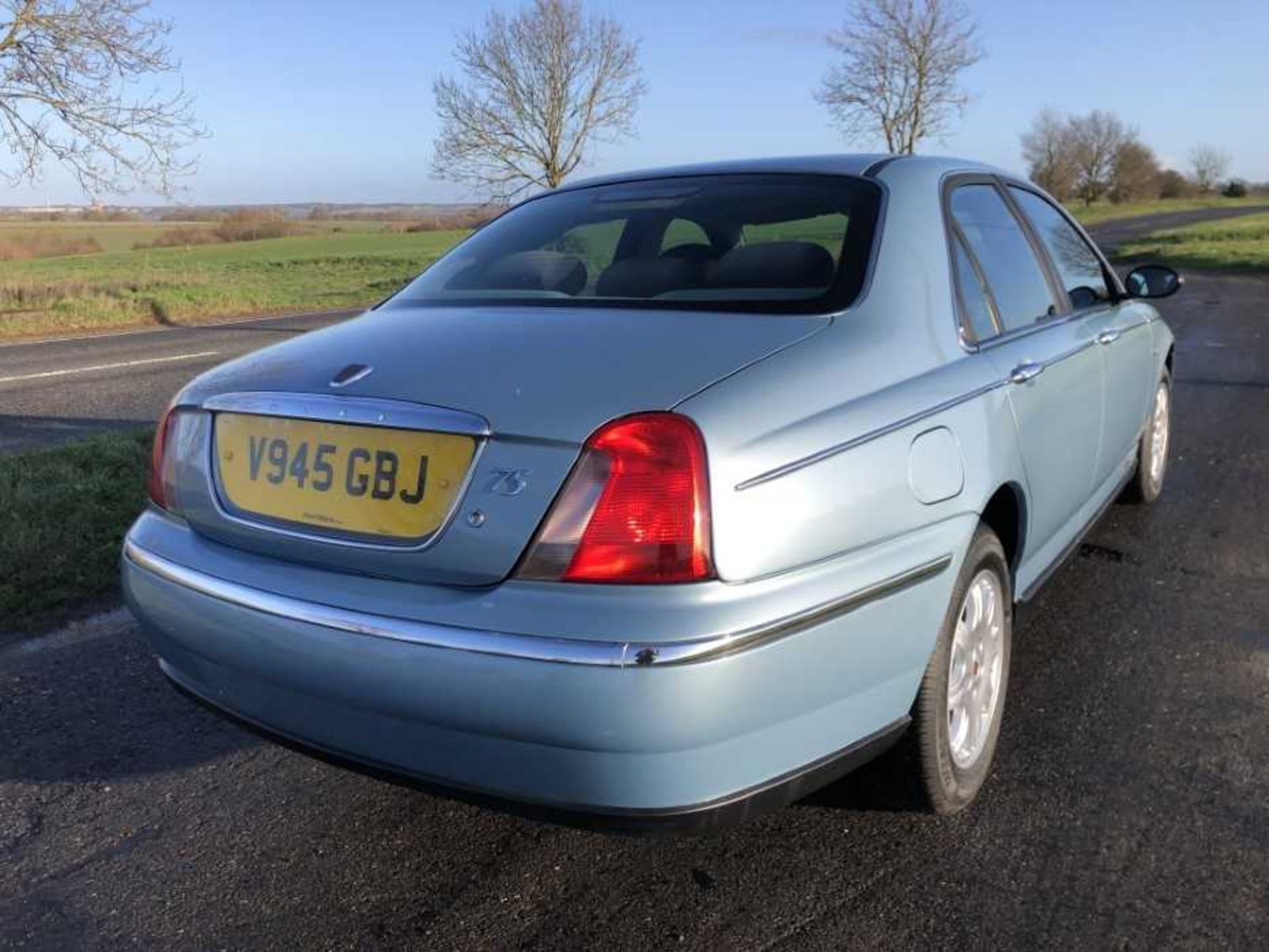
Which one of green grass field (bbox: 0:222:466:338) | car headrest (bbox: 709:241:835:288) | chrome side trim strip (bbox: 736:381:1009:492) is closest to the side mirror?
chrome side trim strip (bbox: 736:381:1009:492)

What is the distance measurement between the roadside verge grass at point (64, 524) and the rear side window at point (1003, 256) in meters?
3.36

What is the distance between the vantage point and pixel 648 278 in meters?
2.78

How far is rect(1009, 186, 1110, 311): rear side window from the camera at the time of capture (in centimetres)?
375

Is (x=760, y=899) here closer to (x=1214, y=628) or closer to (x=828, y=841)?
(x=828, y=841)

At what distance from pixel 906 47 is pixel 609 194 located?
1304 inches

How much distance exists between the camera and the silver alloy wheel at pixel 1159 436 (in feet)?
16.7

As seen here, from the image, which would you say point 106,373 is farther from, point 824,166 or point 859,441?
point 859,441

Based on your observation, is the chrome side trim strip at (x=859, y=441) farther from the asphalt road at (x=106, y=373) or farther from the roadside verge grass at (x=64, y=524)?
the asphalt road at (x=106, y=373)

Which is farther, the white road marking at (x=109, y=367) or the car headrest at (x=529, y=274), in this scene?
the white road marking at (x=109, y=367)

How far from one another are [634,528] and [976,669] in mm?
1237

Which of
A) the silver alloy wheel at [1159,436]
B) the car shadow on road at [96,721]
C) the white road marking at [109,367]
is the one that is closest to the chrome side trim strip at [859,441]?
the car shadow on road at [96,721]

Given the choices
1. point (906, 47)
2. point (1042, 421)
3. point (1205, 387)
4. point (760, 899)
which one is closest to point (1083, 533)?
point (1042, 421)

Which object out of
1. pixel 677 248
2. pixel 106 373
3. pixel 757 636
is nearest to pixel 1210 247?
Answer: pixel 106 373

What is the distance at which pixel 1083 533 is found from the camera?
3.80m
